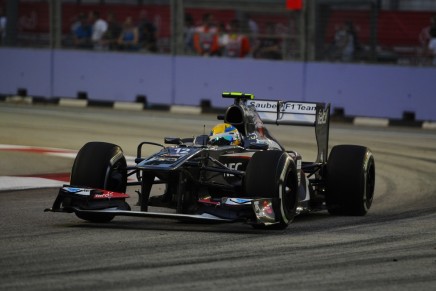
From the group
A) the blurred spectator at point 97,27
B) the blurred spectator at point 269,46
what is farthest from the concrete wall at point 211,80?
the blurred spectator at point 97,27

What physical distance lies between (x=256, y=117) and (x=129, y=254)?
3111 mm

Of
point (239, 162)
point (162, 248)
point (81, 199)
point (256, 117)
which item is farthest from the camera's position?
point (256, 117)

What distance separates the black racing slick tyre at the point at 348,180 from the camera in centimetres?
1048

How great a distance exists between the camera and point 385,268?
301 inches

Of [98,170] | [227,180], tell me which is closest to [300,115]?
[227,180]

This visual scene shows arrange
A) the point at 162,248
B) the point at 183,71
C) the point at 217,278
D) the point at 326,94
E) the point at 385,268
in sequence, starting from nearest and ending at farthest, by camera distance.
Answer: the point at 217,278, the point at 385,268, the point at 162,248, the point at 326,94, the point at 183,71

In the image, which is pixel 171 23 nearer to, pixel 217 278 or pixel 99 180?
pixel 99 180

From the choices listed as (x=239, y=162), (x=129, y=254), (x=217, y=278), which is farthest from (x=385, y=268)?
(x=239, y=162)

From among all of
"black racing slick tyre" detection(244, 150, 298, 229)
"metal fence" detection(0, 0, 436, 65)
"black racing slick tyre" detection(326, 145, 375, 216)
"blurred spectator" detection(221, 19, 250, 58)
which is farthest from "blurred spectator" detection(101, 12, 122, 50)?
"black racing slick tyre" detection(244, 150, 298, 229)

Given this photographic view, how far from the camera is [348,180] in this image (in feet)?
34.5

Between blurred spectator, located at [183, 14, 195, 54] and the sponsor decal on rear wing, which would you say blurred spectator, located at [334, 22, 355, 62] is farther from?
the sponsor decal on rear wing

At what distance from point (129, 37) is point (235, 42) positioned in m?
2.74

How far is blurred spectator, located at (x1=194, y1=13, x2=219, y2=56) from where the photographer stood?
24328mm

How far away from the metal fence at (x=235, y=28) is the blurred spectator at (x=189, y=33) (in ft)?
0.07
